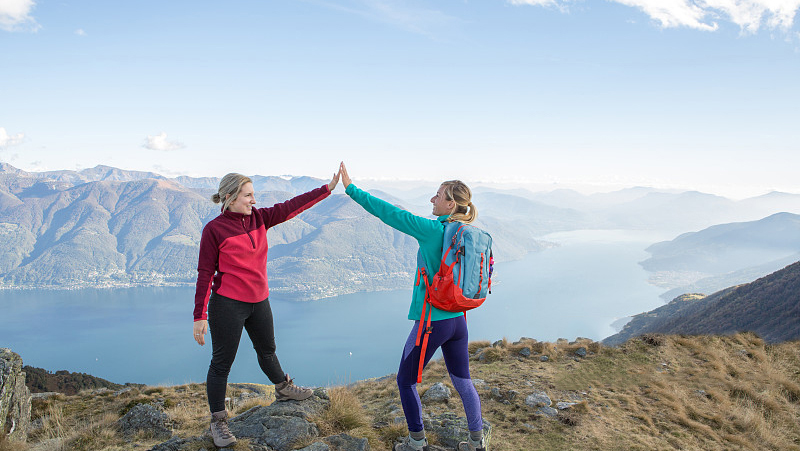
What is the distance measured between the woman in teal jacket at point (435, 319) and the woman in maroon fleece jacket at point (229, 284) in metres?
1.09

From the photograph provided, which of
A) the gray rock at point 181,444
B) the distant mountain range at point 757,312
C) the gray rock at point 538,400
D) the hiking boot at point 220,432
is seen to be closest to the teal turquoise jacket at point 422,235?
the hiking boot at point 220,432

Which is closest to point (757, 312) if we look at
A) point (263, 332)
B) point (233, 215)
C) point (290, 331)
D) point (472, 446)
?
point (472, 446)

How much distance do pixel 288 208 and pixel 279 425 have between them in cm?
231

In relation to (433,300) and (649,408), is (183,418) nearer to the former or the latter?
(433,300)

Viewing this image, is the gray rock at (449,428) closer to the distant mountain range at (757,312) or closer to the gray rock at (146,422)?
the gray rock at (146,422)

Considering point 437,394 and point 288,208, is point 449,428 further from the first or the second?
point 288,208

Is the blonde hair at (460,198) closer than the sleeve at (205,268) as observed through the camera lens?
No

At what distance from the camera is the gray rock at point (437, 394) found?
18.9 ft

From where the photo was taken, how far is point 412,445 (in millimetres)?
3729

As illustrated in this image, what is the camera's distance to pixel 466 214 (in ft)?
11.5

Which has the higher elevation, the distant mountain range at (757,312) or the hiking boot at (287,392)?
the hiking boot at (287,392)

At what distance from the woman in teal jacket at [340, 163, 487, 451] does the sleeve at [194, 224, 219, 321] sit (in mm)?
1347

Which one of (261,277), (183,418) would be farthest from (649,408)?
(183,418)

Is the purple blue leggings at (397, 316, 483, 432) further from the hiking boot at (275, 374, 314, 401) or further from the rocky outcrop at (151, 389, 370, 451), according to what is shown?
the hiking boot at (275, 374, 314, 401)
